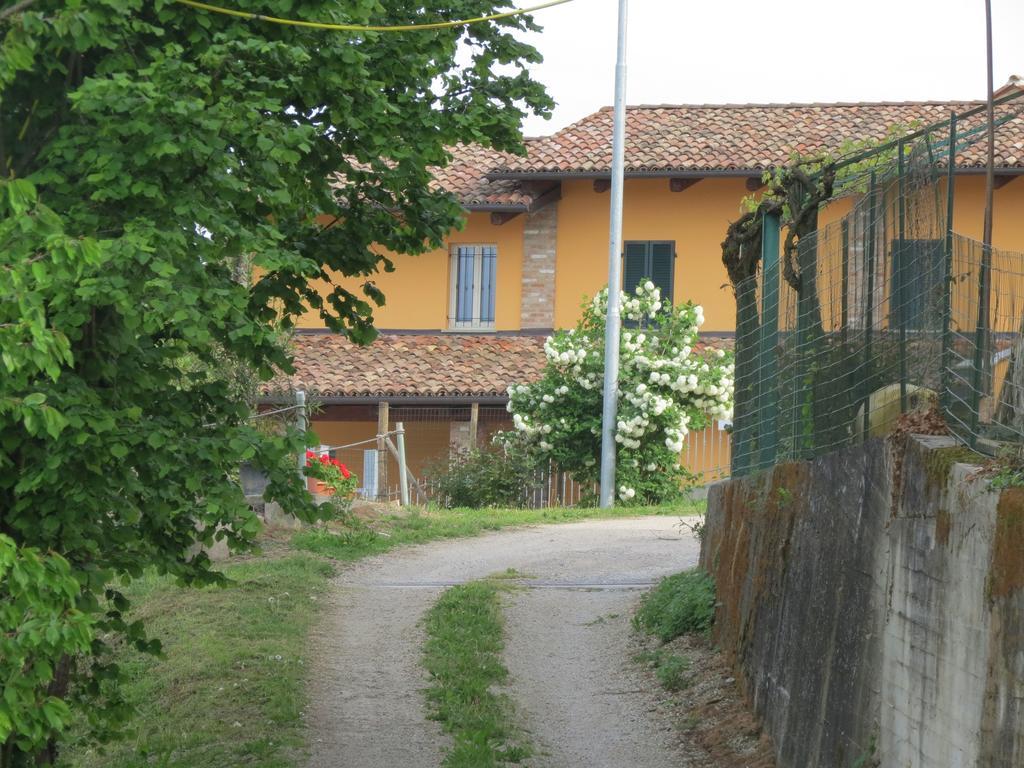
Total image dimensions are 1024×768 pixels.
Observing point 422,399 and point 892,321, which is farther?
point 422,399

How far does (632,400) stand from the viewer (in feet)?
71.7

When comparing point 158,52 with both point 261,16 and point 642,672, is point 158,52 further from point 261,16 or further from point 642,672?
point 642,672

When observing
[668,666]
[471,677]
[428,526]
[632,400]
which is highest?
[632,400]

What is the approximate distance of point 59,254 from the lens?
507cm

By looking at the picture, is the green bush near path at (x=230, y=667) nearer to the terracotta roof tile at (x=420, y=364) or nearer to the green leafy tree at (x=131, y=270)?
the green leafy tree at (x=131, y=270)

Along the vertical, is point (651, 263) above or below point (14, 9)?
below

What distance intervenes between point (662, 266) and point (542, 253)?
7.65 feet

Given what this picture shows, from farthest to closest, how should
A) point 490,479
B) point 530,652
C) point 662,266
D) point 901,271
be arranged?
point 662,266 → point 490,479 → point 530,652 → point 901,271

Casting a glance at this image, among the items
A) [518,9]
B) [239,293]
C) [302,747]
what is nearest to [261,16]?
[239,293]

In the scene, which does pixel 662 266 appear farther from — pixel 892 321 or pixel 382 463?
pixel 892 321

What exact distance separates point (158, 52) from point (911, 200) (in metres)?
3.50

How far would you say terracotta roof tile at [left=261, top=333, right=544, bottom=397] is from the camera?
2506 centimetres

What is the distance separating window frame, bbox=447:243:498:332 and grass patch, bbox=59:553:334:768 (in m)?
14.1

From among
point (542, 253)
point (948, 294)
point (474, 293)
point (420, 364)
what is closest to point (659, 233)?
point (542, 253)
